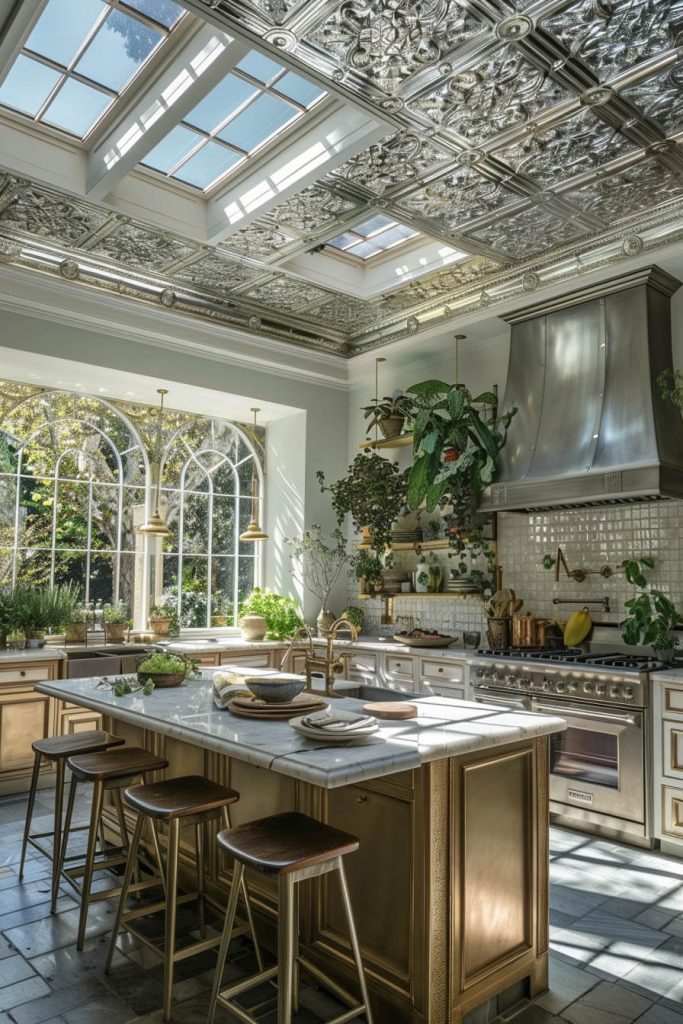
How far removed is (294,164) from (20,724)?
13.3 feet

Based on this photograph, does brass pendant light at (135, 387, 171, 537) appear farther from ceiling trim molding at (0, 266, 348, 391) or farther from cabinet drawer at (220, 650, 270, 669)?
cabinet drawer at (220, 650, 270, 669)

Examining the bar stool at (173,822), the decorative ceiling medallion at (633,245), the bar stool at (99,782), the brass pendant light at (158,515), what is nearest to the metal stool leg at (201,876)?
the bar stool at (173,822)

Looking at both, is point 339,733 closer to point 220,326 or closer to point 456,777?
point 456,777

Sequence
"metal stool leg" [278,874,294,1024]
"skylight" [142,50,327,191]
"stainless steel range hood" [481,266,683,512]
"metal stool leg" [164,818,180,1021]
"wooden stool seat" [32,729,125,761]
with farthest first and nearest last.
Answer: "stainless steel range hood" [481,266,683,512] → "skylight" [142,50,327,191] → "wooden stool seat" [32,729,125,761] → "metal stool leg" [164,818,180,1021] → "metal stool leg" [278,874,294,1024]

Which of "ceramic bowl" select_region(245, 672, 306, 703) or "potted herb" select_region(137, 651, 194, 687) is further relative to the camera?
"potted herb" select_region(137, 651, 194, 687)

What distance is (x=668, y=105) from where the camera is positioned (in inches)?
149

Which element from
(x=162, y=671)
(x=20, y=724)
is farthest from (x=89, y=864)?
(x=20, y=724)

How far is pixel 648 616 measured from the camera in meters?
4.63

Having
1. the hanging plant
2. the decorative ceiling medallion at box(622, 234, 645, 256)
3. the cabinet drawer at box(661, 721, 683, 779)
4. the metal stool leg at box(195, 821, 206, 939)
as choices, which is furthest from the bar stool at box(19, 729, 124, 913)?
the decorative ceiling medallion at box(622, 234, 645, 256)

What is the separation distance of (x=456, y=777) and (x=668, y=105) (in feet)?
11.3

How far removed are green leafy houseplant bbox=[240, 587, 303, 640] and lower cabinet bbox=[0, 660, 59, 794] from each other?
7.18 ft

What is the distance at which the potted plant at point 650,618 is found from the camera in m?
4.52

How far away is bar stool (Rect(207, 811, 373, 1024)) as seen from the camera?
2.08 meters

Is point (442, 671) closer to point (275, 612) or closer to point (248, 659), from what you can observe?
point (248, 659)
